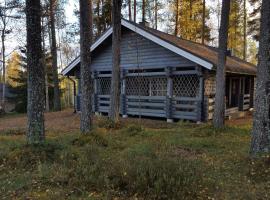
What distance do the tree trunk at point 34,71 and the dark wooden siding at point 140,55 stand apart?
326 inches

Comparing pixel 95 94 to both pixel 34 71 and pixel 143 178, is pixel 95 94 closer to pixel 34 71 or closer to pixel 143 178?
pixel 34 71

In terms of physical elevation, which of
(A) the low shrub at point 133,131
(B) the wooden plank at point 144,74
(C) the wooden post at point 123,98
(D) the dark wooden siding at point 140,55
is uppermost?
(D) the dark wooden siding at point 140,55

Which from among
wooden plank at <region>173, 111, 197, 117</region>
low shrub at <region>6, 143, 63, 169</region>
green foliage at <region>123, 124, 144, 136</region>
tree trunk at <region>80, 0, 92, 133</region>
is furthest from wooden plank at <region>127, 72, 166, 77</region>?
low shrub at <region>6, 143, 63, 169</region>

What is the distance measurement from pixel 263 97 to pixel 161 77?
979cm

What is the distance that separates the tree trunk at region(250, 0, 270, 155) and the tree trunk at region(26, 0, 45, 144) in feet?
14.3

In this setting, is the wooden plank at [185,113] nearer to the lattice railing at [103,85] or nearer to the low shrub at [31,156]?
the lattice railing at [103,85]

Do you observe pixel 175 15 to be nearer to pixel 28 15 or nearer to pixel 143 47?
pixel 143 47

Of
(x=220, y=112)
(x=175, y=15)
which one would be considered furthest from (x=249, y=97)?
(x=175, y=15)

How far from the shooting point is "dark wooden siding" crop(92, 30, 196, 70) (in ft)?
45.8

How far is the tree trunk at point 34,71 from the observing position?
6.18m

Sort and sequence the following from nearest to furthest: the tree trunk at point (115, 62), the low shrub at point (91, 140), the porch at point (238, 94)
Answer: the low shrub at point (91, 140) → the tree trunk at point (115, 62) → the porch at point (238, 94)

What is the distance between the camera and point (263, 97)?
18.4 feet

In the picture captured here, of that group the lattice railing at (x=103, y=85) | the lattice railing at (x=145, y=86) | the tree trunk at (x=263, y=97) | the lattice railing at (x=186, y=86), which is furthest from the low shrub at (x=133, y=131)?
the lattice railing at (x=103, y=85)

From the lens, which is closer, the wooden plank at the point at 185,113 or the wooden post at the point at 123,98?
the wooden plank at the point at 185,113
